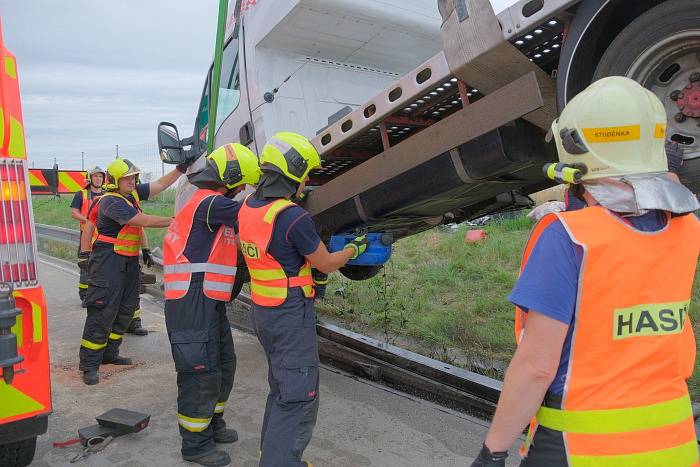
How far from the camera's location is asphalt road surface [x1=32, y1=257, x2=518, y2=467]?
126 inches

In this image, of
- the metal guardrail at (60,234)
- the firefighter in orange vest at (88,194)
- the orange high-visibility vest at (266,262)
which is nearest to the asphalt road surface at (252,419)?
the orange high-visibility vest at (266,262)

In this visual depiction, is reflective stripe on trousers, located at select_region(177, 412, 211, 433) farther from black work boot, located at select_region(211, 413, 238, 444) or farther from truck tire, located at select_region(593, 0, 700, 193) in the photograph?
truck tire, located at select_region(593, 0, 700, 193)

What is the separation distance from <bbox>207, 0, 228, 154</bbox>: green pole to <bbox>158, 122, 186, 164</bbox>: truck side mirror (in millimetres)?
347

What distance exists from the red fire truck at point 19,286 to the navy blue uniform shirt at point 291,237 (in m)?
1.04

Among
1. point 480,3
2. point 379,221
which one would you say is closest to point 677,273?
point 480,3

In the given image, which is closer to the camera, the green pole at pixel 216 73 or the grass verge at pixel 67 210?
the green pole at pixel 216 73

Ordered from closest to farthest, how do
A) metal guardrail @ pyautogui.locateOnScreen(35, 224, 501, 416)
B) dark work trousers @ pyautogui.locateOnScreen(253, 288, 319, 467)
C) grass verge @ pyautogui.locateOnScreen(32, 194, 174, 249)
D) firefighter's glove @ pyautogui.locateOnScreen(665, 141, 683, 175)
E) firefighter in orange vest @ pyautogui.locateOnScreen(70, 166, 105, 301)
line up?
firefighter's glove @ pyautogui.locateOnScreen(665, 141, 683, 175) → dark work trousers @ pyautogui.locateOnScreen(253, 288, 319, 467) → metal guardrail @ pyautogui.locateOnScreen(35, 224, 501, 416) → firefighter in orange vest @ pyautogui.locateOnScreen(70, 166, 105, 301) → grass verge @ pyautogui.locateOnScreen(32, 194, 174, 249)

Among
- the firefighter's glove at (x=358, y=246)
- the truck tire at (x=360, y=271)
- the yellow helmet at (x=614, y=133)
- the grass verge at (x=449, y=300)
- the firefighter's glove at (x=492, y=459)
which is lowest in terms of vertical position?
the grass verge at (x=449, y=300)

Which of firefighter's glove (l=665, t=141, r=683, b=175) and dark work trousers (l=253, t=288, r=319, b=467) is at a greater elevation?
firefighter's glove (l=665, t=141, r=683, b=175)

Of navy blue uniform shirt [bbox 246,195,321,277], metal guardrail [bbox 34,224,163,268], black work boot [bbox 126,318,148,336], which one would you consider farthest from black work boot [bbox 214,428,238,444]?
metal guardrail [bbox 34,224,163,268]

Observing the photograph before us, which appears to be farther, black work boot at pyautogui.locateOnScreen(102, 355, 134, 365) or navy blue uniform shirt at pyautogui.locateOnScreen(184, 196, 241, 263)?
black work boot at pyautogui.locateOnScreen(102, 355, 134, 365)

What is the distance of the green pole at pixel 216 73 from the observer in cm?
444

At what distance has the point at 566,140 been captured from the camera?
1.46m

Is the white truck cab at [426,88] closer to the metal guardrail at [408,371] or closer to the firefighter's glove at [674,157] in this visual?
the firefighter's glove at [674,157]
